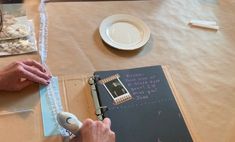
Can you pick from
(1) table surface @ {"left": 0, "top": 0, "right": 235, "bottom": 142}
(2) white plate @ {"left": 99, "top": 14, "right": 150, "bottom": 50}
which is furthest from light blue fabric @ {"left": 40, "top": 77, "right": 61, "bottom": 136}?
(2) white plate @ {"left": 99, "top": 14, "right": 150, "bottom": 50}

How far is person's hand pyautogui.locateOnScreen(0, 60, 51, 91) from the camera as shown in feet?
2.98

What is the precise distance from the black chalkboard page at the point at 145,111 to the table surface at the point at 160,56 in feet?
0.15

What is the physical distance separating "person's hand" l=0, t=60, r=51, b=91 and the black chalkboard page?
0.18 metres

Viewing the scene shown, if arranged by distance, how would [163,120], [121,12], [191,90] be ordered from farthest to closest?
[121,12] → [191,90] → [163,120]

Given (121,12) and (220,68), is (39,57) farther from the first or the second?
(220,68)

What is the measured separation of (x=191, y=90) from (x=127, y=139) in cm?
31

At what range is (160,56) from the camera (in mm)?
1145

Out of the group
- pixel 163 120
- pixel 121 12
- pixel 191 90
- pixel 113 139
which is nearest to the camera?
pixel 113 139

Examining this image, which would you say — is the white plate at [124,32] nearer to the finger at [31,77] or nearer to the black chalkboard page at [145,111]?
the black chalkboard page at [145,111]

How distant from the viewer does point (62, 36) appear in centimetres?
112

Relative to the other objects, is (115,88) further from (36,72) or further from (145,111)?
(36,72)

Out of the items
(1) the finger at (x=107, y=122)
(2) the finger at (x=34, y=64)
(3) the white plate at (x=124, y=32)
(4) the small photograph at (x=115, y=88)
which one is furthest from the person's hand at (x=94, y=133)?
(3) the white plate at (x=124, y=32)

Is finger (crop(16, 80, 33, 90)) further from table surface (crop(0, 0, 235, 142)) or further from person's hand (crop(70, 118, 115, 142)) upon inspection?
person's hand (crop(70, 118, 115, 142))

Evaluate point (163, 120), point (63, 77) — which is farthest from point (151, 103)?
point (63, 77)
